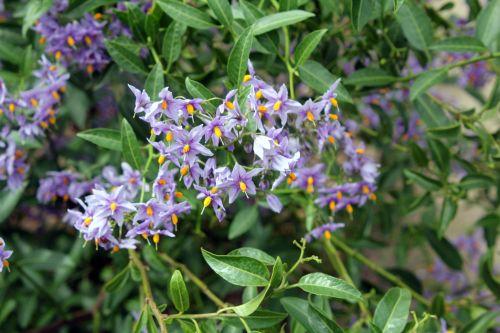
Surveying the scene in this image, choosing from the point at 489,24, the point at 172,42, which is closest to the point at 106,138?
the point at 172,42

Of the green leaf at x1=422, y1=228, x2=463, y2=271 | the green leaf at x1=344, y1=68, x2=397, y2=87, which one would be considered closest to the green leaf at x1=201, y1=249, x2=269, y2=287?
the green leaf at x1=344, y1=68, x2=397, y2=87

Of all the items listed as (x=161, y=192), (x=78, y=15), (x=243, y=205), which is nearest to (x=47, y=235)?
(x=243, y=205)

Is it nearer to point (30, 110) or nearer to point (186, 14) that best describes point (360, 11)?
point (186, 14)

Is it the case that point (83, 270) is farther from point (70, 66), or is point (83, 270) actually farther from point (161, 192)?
point (161, 192)

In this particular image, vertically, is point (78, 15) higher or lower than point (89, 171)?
higher

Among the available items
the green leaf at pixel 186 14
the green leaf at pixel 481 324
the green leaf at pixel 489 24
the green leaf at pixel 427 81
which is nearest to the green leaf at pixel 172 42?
the green leaf at pixel 186 14

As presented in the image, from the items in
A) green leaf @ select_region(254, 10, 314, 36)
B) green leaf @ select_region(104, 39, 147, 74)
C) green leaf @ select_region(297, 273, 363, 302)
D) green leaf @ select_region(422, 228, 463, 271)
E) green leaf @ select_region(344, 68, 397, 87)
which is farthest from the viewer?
green leaf @ select_region(422, 228, 463, 271)

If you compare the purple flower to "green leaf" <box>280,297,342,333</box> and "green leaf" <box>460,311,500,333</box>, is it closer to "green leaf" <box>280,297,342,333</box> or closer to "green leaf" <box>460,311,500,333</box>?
"green leaf" <box>280,297,342,333</box>
